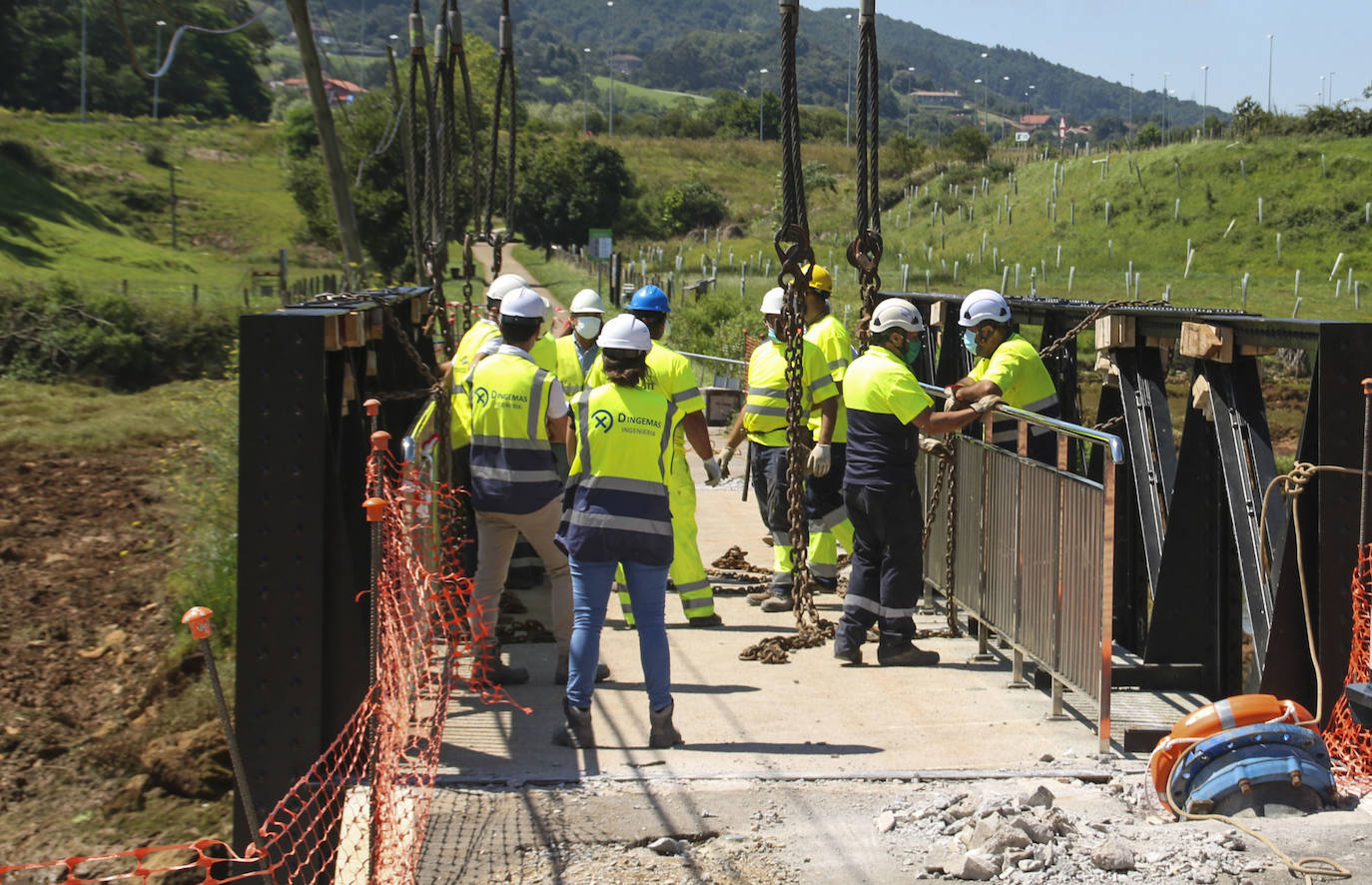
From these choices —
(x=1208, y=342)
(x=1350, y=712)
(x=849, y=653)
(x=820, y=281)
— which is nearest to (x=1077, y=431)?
(x=1208, y=342)

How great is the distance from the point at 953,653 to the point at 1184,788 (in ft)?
9.21

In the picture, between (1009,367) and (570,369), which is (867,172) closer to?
(1009,367)

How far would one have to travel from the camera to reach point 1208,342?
6.54 m

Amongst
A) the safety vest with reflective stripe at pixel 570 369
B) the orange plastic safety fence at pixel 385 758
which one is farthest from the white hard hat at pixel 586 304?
the orange plastic safety fence at pixel 385 758

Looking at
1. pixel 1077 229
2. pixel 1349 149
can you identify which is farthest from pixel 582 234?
pixel 1349 149

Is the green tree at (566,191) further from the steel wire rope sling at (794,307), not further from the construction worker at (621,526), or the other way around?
the construction worker at (621,526)

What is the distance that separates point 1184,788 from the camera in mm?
5484

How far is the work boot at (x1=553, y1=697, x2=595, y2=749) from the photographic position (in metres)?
6.45

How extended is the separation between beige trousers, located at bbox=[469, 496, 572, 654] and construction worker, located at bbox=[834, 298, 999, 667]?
1544mm

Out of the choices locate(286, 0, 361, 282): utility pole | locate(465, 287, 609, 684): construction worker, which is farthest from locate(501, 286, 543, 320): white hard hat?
locate(286, 0, 361, 282): utility pole

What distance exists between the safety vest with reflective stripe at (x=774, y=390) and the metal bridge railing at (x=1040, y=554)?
1143 millimetres

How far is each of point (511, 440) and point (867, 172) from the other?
291 centimetres

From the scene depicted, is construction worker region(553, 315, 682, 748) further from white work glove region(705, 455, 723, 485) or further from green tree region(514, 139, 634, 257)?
green tree region(514, 139, 634, 257)

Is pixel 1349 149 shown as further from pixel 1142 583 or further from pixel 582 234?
pixel 1142 583
